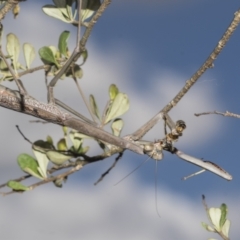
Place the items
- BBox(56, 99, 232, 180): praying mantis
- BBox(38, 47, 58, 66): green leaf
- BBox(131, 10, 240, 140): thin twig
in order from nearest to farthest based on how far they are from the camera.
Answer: BBox(131, 10, 240, 140): thin twig, BBox(56, 99, 232, 180): praying mantis, BBox(38, 47, 58, 66): green leaf

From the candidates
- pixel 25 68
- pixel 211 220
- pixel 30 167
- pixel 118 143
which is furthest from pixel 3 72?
pixel 211 220

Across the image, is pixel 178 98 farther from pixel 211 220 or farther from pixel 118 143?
pixel 211 220

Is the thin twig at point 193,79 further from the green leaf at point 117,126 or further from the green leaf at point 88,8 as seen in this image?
the green leaf at point 88,8

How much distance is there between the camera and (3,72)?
4.36 ft

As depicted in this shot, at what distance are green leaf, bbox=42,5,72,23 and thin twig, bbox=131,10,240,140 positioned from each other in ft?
1.05

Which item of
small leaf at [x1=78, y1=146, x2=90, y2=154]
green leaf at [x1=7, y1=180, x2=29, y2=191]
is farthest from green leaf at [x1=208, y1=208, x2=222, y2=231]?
green leaf at [x1=7, y1=180, x2=29, y2=191]

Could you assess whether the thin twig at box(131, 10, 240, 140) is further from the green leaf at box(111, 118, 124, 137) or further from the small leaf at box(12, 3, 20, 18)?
the small leaf at box(12, 3, 20, 18)

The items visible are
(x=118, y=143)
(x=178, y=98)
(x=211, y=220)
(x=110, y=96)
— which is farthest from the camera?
(x=211, y=220)

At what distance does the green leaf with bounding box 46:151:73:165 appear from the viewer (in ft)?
3.93

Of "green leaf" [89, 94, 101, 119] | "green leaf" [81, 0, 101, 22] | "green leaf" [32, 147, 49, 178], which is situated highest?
"green leaf" [81, 0, 101, 22]

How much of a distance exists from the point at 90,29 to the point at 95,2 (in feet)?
0.58

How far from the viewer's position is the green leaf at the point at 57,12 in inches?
48.6

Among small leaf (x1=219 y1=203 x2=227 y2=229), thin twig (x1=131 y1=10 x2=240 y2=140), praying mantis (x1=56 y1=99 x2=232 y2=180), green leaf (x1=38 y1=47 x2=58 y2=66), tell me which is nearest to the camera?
Result: thin twig (x1=131 y1=10 x2=240 y2=140)

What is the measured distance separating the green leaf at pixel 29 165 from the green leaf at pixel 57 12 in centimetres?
34
